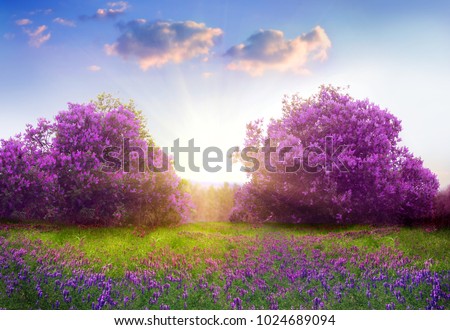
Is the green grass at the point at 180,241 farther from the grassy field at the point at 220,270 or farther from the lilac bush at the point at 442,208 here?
the lilac bush at the point at 442,208

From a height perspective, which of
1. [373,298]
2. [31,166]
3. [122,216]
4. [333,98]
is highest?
[333,98]

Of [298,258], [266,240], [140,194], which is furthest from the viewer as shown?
[140,194]

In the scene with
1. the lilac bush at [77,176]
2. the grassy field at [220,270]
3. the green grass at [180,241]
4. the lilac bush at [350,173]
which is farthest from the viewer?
the lilac bush at [350,173]

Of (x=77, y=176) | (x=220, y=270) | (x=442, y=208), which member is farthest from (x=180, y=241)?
(x=442, y=208)

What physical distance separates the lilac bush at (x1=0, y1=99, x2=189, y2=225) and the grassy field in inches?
39.0

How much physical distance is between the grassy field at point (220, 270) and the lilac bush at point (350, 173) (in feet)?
6.64

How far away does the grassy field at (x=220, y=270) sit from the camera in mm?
6965

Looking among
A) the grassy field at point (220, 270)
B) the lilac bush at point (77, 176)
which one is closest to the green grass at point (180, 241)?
the grassy field at point (220, 270)
